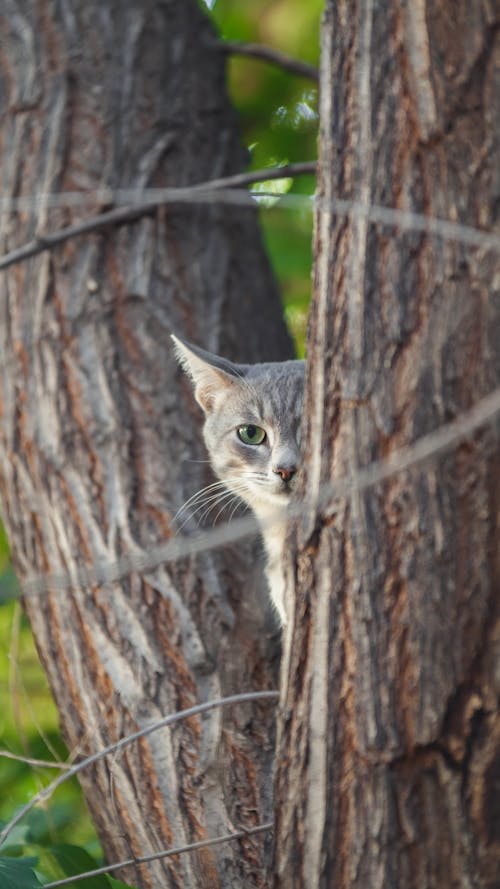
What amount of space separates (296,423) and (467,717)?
5.30 ft

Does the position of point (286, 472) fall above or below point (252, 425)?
below

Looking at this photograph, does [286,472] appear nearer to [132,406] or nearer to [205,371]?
[205,371]

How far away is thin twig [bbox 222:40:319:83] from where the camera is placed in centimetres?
386

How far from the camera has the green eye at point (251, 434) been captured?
328cm

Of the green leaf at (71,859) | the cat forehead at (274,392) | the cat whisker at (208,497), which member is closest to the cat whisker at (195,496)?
the cat whisker at (208,497)

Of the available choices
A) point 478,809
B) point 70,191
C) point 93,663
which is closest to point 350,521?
point 478,809

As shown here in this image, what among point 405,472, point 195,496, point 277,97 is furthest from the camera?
point 277,97

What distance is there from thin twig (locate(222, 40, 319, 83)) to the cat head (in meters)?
1.31

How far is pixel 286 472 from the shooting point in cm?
293

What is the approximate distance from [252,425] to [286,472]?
0.41m

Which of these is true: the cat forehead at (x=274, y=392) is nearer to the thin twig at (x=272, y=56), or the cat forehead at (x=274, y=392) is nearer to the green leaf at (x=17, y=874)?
the thin twig at (x=272, y=56)

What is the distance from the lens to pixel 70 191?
3.49 metres

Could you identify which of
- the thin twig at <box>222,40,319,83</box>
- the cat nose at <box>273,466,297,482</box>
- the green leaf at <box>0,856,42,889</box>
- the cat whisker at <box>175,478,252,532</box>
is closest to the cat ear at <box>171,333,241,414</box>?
the cat whisker at <box>175,478,252,532</box>

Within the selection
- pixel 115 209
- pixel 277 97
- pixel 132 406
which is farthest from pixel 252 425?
pixel 277 97
